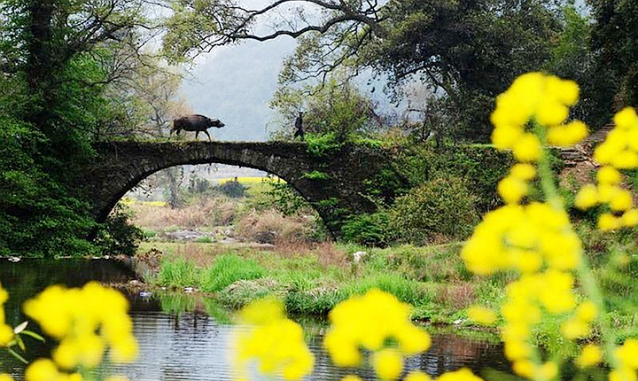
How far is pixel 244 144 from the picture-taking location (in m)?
23.3

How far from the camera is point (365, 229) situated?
22.6 meters

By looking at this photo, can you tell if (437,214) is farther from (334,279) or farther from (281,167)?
(281,167)

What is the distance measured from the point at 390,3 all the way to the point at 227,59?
568ft

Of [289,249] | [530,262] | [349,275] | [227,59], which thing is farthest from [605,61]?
[227,59]

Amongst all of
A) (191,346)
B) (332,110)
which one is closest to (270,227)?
(332,110)

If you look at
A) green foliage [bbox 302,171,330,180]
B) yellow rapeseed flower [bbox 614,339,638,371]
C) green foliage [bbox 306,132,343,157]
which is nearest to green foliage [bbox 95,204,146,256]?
green foliage [bbox 302,171,330,180]

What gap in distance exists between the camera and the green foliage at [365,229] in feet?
71.3

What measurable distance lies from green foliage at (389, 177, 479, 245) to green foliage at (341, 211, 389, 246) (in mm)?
2674

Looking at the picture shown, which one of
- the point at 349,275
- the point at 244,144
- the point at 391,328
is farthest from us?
the point at 244,144

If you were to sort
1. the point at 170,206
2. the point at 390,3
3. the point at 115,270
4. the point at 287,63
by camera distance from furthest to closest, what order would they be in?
the point at 170,206
the point at 287,63
the point at 390,3
the point at 115,270

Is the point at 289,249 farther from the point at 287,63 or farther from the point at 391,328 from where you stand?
the point at 391,328

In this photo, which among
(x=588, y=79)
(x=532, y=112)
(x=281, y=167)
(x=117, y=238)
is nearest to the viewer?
(x=532, y=112)

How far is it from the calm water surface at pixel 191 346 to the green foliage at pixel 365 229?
340 inches

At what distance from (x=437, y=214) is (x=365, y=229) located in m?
4.71
